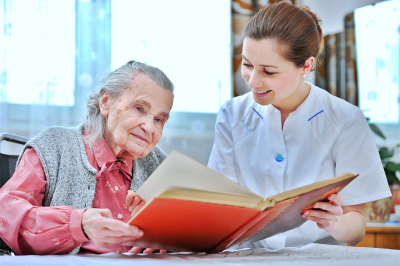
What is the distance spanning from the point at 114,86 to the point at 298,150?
2.08 feet

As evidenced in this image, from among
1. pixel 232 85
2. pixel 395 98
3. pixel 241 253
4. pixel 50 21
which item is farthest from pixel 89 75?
pixel 395 98

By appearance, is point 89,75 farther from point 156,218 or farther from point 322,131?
point 156,218

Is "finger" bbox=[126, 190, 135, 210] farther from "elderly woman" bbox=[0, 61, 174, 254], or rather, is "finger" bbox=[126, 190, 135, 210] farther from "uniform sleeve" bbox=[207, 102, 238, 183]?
"uniform sleeve" bbox=[207, 102, 238, 183]

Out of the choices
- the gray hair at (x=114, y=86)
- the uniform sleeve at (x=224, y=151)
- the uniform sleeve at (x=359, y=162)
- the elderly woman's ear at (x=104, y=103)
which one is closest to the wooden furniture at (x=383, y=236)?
the uniform sleeve at (x=359, y=162)

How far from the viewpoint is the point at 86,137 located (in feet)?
3.93

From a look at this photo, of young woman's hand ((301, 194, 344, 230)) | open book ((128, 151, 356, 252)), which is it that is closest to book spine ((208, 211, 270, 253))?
open book ((128, 151, 356, 252))

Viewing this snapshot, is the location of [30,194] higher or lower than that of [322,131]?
lower

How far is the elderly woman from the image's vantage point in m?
0.84

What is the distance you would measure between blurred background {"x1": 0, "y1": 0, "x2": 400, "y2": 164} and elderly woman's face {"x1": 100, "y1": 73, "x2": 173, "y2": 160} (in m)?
1.02

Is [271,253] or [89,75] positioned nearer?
[271,253]

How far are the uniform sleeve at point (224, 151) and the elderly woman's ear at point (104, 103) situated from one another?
39 centimetres

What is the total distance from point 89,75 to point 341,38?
6.04 feet

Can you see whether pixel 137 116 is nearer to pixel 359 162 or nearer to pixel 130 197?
pixel 130 197

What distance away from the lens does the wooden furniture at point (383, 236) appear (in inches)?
77.2
